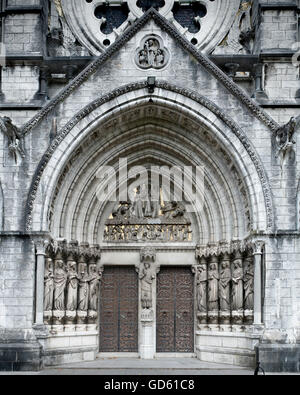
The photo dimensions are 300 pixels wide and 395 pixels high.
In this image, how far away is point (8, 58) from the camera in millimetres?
15680

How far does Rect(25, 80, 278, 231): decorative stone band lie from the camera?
14839 millimetres

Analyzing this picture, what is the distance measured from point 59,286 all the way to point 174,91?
523cm

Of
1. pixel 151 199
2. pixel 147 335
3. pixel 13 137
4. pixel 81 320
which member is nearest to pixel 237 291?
pixel 147 335

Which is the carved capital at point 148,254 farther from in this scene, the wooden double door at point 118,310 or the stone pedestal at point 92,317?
the stone pedestal at point 92,317

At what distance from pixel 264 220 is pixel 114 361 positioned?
4848 mm

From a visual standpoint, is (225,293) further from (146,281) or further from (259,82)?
(259,82)

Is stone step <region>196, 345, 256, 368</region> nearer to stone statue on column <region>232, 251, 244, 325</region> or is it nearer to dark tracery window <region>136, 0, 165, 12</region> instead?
stone statue on column <region>232, 251, 244, 325</region>

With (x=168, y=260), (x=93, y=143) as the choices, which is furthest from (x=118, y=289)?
(x=93, y=143)

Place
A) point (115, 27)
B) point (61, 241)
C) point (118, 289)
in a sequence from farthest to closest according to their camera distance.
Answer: point (115, 27)
point (118, 289)
point (61, 241)

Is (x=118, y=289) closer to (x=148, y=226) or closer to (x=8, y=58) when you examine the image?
(x=148, y=226)

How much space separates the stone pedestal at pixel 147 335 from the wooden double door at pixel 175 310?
23 centimetres

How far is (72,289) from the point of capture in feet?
51.4

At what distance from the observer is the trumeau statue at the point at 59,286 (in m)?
15.3

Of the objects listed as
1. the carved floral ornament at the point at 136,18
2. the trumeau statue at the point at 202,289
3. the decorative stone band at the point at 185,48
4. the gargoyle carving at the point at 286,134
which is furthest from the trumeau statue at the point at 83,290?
the carved floral ornament at the point at 136,18
